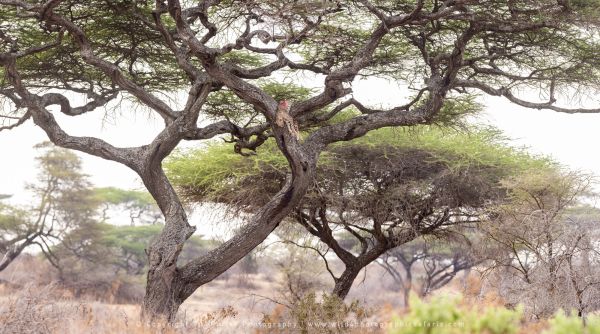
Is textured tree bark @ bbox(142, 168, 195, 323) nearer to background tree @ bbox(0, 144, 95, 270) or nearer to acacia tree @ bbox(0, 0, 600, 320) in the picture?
acacia tree @ bbox(0, 0, 600, 320)

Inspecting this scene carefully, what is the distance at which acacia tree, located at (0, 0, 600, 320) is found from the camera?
310 inches

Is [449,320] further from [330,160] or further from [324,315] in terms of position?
[330,160]

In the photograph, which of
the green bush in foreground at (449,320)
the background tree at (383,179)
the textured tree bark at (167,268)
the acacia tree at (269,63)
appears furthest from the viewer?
the background tree at (383,179)

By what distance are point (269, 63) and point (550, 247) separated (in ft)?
14.7

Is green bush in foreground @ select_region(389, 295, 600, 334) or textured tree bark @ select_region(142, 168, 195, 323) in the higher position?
textured tree bark @ select_region(142, 168, 195, 323)

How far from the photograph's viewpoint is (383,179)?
1211 cm

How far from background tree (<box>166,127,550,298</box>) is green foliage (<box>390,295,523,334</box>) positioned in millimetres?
8623

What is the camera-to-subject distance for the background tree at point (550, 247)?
817 centimetres

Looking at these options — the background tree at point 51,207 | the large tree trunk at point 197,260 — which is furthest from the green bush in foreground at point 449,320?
the background tree at point 51,207

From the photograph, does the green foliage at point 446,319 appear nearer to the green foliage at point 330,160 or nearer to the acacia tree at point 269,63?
the acacia tree at point 269,63

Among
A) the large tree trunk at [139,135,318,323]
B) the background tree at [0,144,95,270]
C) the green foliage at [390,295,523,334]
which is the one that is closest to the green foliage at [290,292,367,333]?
the large tree trunk at [139,135,318,323]

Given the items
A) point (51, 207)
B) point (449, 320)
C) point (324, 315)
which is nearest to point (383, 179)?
point (324, 315)

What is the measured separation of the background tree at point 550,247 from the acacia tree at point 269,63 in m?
1.31

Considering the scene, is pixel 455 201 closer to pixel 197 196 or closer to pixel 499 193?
pixel 499 193
